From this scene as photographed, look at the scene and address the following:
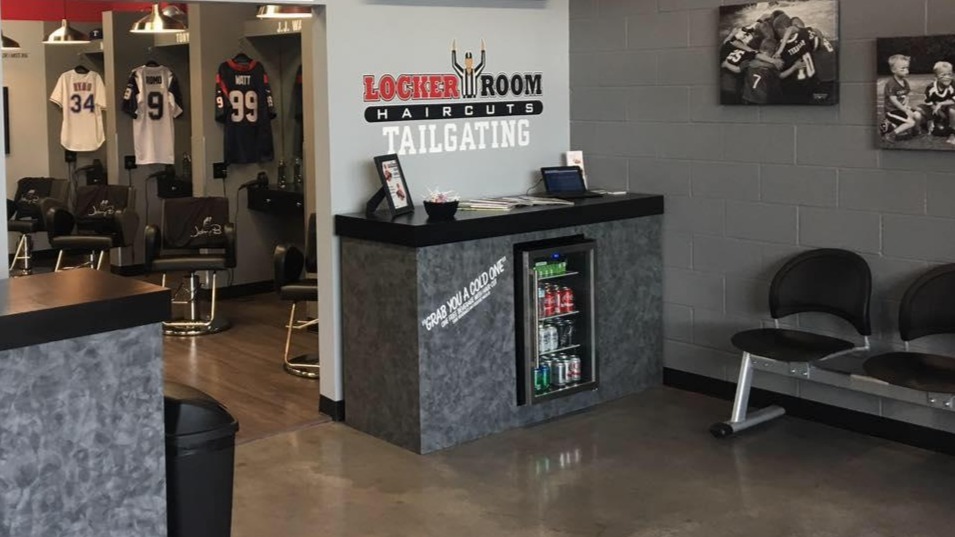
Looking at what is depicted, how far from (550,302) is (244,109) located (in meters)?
4.02

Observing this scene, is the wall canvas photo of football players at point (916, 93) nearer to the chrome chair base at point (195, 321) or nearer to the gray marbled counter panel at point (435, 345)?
the gray marbled counter panel at point (435, 345)

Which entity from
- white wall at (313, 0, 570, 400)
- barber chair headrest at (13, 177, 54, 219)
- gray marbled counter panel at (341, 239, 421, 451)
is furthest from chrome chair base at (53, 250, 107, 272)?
gray marbled counter panel at (341, 239, 421, 451)

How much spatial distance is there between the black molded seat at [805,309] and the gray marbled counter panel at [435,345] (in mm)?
832

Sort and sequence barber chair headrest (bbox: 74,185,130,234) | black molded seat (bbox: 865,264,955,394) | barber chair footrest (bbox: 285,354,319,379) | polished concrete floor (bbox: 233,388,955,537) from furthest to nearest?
barber chair headrest (bbox: 74,185,130,234) < barber chair footrest (bbox: 285,354,319,379) < black molded seat (bbox: 865,264,955,394) < polished concrete floor (bbox: 233,388,955,537)

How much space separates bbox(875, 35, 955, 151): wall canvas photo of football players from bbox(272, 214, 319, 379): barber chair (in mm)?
3182

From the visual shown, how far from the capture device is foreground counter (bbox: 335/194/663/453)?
5.21 m

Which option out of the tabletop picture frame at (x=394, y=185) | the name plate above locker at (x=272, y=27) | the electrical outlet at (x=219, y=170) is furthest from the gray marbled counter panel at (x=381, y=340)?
the electrical outlet at (x=219, y=170)

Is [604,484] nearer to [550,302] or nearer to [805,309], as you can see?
[550,302]

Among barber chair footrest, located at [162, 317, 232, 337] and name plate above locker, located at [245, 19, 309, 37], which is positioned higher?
name plate above locker, located at [245, 19, 309, 37]

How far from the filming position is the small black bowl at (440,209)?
5367 millimetres

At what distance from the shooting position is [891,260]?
209 inches

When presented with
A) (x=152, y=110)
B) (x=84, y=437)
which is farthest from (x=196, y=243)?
(x=84, y=437)

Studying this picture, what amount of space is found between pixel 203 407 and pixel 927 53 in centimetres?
342

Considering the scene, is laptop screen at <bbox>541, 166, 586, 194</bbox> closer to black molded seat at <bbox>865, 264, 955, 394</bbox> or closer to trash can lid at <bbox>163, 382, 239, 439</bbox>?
black molded seat at <bbox>865, 264, 955, 394</bbox>
